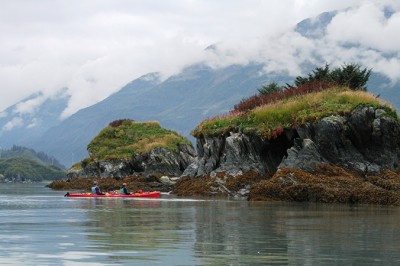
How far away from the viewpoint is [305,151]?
4612 centimetres

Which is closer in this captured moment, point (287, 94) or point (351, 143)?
point (351, 143)

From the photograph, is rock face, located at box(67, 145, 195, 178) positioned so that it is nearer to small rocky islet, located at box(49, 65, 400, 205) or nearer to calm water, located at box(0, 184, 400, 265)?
small rocky islet, located at box(49, 65, 400, 205)

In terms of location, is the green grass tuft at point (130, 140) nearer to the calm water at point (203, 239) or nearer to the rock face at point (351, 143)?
the rock face at point (351, 143)

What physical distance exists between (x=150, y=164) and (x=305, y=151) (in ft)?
136

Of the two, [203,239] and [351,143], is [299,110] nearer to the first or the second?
[351,143]

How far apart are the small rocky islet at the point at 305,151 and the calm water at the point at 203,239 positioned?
1276cm

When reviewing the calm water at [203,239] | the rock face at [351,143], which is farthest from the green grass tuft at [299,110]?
the calm water at [203,239]

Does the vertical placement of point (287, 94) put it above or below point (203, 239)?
above

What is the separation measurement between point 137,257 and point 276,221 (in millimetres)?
10989

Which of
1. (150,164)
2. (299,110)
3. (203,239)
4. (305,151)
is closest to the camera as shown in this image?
(203,239)

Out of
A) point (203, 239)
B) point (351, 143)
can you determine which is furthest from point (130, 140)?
point (203, 239)

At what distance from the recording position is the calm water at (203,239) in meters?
15.3

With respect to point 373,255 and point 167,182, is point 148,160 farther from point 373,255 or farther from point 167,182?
point 373,255

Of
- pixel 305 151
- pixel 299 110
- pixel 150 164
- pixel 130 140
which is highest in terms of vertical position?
pixel 130 140
